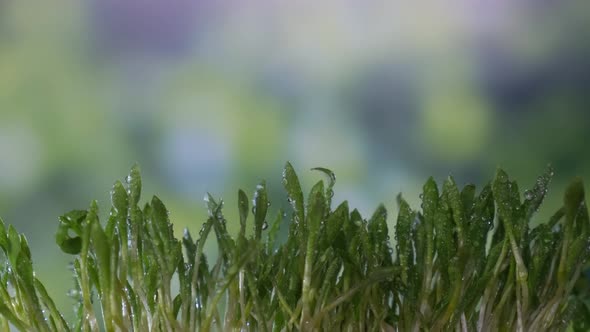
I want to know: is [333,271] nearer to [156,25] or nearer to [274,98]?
[274,98]

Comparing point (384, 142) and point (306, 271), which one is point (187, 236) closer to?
point (306, 271)

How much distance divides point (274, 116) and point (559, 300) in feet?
2.27

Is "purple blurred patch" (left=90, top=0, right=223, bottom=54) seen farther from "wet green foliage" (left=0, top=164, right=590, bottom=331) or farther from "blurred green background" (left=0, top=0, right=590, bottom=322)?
"wet green foliage" (left=0, top=164, right=590, bottom=331)

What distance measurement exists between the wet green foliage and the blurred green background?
469 millimetres

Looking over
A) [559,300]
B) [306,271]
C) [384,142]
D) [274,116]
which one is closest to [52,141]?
[274,116]

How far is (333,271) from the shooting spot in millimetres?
885

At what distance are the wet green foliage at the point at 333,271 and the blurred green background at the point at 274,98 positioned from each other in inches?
18.4

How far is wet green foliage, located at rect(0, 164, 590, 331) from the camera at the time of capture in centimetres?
88

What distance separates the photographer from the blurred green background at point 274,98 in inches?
54.9

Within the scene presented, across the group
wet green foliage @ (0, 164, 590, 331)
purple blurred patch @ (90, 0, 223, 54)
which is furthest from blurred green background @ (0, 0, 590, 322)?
wet green foliage @ (0, 164, 590, 331)

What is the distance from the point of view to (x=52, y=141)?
142 centimetres

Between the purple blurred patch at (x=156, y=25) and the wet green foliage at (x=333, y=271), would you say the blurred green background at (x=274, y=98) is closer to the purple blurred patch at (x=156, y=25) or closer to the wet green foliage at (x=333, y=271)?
the purple blurred patch at (x=156, y=25)

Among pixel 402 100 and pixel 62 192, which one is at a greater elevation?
pixel 402 100

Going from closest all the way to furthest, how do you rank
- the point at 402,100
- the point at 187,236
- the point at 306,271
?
1. the point at 306,271
2. the point at 187,236
3. the point at 402,100
